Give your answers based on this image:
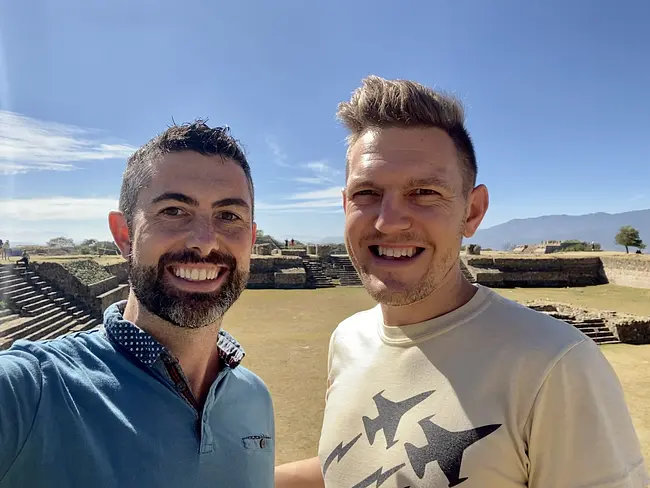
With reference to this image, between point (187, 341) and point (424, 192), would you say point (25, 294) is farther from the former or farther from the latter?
point (424, 192)

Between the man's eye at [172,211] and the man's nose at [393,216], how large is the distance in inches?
31.0

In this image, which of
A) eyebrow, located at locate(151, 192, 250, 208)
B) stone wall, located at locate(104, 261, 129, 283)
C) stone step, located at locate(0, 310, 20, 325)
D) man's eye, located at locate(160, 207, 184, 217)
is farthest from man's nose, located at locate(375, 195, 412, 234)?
stone wall, located at locate(104, 261, 129, 283)

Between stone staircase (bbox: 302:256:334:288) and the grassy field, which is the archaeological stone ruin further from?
the grassy field

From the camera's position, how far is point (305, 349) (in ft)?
33.5

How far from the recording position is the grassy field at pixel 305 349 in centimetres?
618

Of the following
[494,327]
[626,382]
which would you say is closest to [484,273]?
[626,382]

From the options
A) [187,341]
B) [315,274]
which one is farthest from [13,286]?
[187,341]

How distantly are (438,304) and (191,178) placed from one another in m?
1.14

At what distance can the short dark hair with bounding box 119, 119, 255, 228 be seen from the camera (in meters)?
1.74

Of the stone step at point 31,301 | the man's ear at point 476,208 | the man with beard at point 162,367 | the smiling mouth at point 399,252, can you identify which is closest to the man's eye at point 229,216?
the man with beard at point 162,367

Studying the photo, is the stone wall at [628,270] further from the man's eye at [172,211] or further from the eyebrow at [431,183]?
the man's eye at [172,211]

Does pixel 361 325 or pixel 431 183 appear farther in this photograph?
pixel 361 325

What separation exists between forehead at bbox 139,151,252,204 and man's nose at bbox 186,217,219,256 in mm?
89

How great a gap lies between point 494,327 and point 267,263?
21498 millimetres
